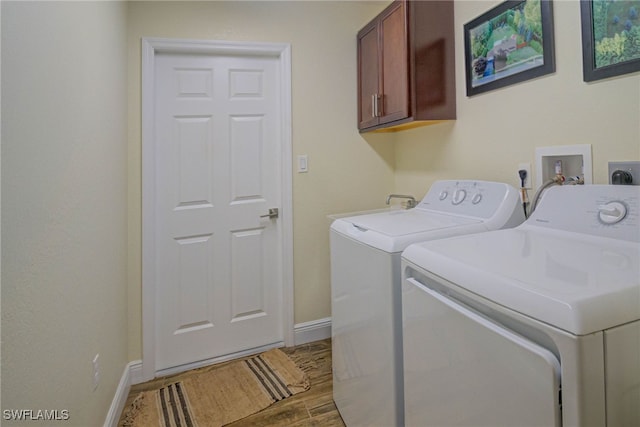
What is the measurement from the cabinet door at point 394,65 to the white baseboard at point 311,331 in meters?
1.45

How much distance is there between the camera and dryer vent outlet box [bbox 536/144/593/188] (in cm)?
119

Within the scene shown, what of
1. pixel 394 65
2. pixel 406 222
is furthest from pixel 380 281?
pixel 394 65

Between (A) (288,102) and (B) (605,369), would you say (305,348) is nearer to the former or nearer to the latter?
(A) (288,102)

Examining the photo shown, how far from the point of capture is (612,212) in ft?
3.04

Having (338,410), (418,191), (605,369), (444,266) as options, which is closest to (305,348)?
(338,410)

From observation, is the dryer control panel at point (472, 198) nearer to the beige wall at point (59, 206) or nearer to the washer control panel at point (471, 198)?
the washer control panel at point (471, 198)

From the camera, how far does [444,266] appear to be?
32.3 inches

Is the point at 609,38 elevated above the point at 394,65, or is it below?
below

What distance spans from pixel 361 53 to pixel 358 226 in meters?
1.47

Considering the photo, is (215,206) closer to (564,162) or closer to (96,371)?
(96,371)

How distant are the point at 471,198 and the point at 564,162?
368 millimetres

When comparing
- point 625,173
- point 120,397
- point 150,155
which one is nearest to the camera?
point 625,173

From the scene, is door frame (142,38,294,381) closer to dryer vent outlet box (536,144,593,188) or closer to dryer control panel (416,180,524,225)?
dryer control panel (416,180,524,225)

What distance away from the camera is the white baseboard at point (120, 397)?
4.79ft
